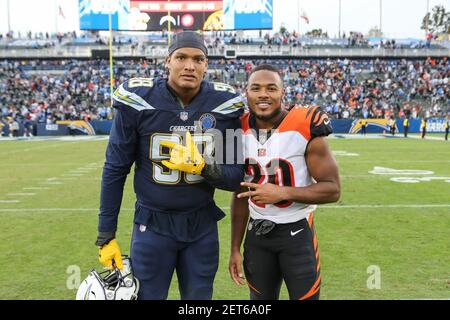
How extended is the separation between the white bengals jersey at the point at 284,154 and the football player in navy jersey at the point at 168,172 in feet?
0.33

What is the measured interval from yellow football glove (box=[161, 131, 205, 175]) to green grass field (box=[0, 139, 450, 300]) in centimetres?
169

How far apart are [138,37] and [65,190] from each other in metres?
33.9

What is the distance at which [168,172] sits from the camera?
2607mm

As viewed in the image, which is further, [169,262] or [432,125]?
[432,125]

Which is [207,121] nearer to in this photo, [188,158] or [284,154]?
[188,158]

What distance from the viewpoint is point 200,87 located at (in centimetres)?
270

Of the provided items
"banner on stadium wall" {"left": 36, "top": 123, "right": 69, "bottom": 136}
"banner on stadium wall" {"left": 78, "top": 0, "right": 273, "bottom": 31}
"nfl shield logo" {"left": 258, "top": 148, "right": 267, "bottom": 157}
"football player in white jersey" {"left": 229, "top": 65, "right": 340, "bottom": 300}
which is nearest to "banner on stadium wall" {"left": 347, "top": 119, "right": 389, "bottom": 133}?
"banner on stadium wall" {"left": 78, "top": 0, "right": 273, "bottom": 31}

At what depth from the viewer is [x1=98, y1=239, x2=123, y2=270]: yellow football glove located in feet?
8.38

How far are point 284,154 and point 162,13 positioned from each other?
34927mm

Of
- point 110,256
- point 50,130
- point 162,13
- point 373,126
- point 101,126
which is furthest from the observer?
point 162,13

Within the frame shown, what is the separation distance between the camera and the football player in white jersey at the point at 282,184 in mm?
2588

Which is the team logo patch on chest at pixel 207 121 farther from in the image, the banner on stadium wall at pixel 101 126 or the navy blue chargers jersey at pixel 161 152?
the banner on stadium wall at pixel 101 126

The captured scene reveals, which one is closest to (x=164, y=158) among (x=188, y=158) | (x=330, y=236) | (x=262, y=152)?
(x=188, y=158)
